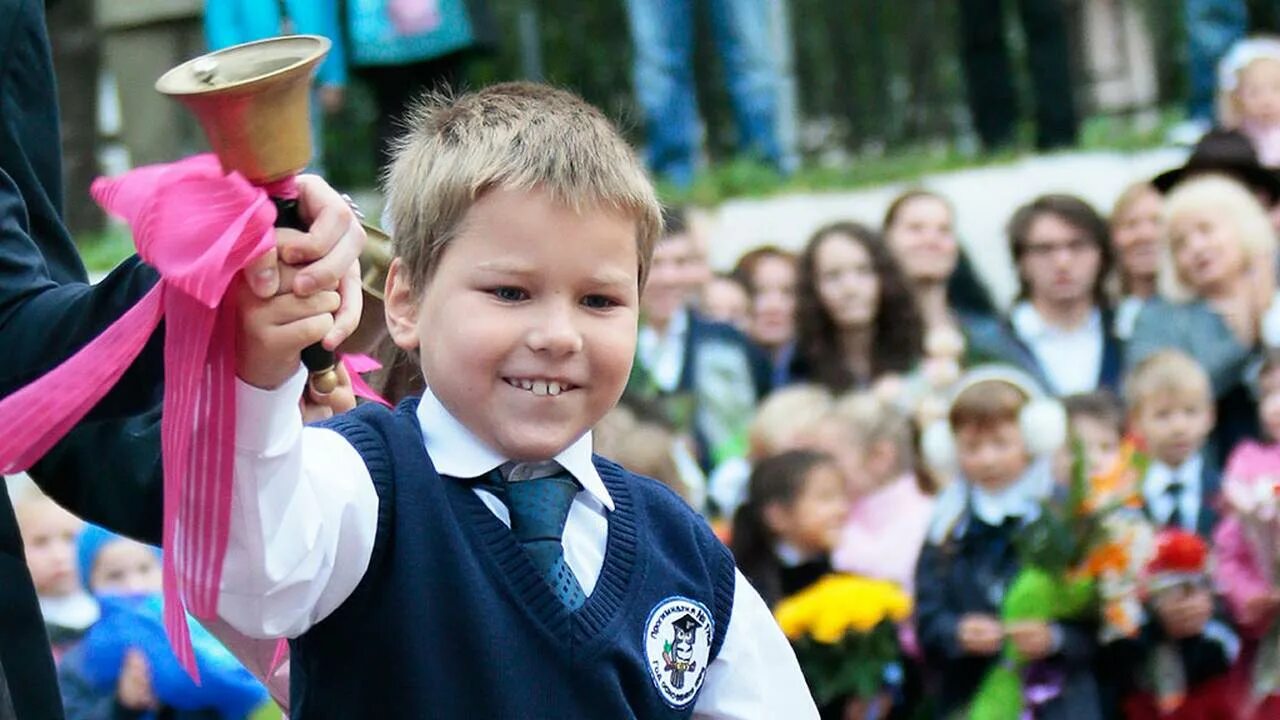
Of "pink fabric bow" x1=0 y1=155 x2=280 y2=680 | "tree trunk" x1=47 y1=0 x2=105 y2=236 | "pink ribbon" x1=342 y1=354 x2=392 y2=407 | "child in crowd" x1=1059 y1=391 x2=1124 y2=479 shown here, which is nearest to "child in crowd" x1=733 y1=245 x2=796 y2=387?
"child in crowd" x1=1059 y1=391 x2=1124 y2=479

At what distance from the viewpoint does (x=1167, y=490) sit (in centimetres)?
560

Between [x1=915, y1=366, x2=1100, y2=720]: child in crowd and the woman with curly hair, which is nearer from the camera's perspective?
[x1=915, y1=366, x2=1100, y2=720]: child in crowd

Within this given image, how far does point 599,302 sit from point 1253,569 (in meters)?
3.27

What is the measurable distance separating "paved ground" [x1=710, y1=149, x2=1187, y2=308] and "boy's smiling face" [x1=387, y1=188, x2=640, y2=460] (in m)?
6.11

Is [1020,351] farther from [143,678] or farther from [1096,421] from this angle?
[143,678]

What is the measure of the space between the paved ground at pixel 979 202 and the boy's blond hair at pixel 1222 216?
1.91 meters

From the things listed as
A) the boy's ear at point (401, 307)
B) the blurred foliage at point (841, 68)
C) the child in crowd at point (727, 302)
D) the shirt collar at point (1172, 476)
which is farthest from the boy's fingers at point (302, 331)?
the blurred foliage at point (841, 68)

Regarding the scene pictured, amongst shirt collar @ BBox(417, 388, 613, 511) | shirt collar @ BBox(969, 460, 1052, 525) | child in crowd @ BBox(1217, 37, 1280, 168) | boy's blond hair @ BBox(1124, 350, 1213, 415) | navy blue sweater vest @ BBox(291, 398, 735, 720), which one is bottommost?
shirt collar @ BBox(969, 460, 1052, 525)

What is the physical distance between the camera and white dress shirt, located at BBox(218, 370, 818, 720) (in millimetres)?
2100

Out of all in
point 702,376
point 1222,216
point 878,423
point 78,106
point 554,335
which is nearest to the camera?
point 554,335

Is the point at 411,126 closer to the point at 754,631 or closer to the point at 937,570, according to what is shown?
the point at 754,631

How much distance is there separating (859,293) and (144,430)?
14.9 ft

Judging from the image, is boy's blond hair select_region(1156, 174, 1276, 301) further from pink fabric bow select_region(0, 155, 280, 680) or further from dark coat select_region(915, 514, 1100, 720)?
pink fabric bow select_region(0, 155, 280, 680)

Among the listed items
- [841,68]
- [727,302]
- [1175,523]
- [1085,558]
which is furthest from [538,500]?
[841,68]
